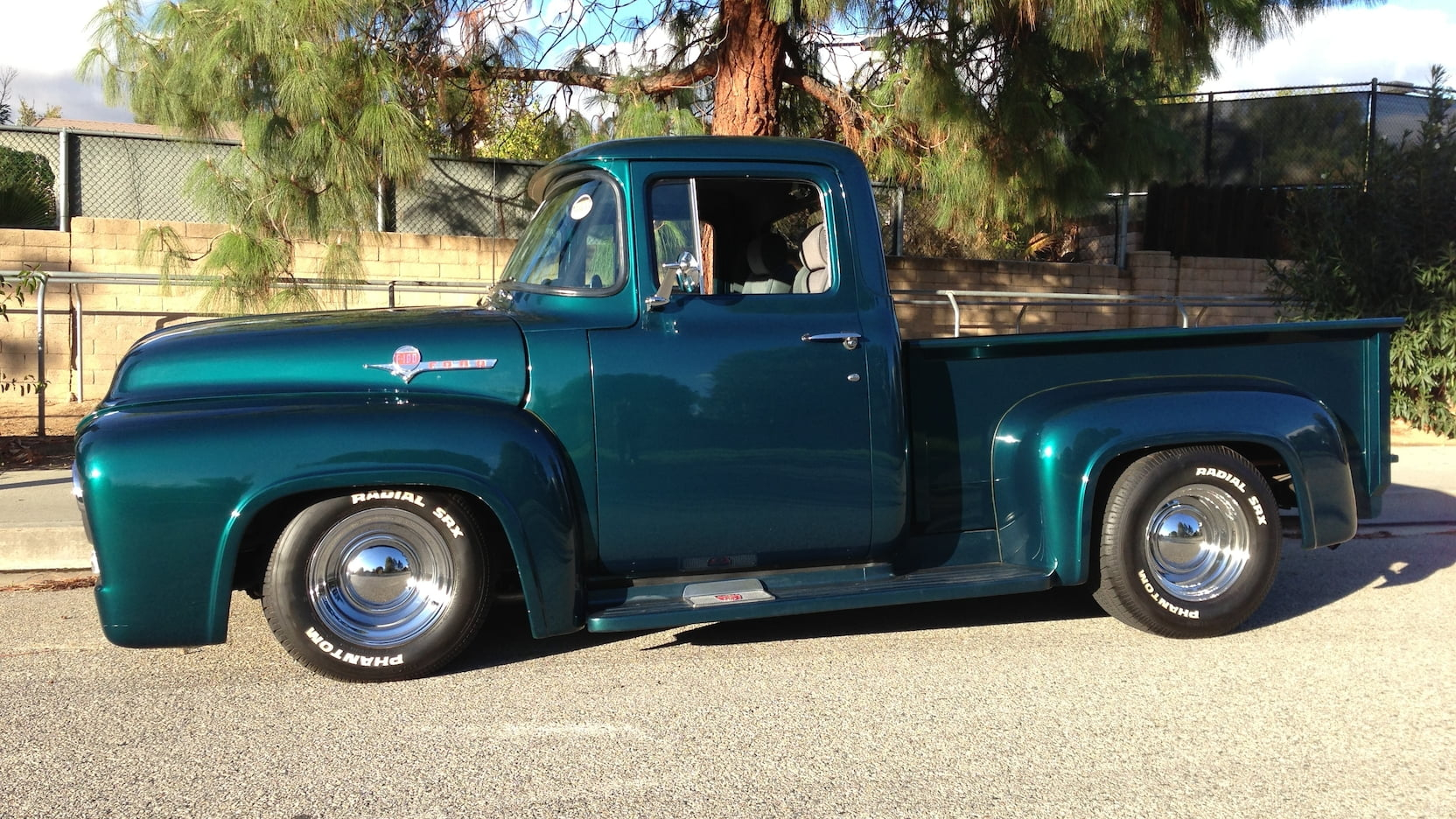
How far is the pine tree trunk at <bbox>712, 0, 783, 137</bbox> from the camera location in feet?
28.5

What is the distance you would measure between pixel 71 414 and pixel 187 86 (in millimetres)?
3910

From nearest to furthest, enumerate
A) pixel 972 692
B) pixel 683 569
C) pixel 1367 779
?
1. pixel 1367 779
2. pixel 972 692
3. pixel 683 569

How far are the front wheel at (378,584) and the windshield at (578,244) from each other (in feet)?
3.47

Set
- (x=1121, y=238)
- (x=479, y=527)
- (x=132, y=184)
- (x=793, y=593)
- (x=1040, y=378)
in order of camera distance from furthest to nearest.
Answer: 1. (x=1121, y=238)
2. (x=132, y=184)
3. (x=1040, y=378)
4. (x=793, y=593)
5. (x=479, y=527)

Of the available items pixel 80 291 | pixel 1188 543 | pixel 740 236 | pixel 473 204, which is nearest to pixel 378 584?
pixel 740 236

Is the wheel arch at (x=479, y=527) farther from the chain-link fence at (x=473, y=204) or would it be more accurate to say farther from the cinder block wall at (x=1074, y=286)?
the cinder block wall at (x=1074, y=286)

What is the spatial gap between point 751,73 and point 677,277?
4.52m

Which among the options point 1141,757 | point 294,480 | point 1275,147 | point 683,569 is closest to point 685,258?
point 683,569

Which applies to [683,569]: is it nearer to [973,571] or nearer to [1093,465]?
[973,571]

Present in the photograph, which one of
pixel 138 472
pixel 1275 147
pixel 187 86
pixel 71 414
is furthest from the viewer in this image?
pixel 1275 147

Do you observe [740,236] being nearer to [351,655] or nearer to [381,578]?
[381,578]

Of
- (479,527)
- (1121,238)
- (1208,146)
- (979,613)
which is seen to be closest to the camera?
(479,527)

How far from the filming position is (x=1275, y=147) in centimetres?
1658

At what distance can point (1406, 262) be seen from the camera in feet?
36.8
